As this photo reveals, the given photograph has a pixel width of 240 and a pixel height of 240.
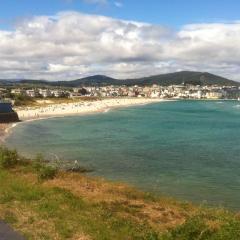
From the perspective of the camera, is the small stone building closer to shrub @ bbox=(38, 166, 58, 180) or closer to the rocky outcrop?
the rocky outcrop

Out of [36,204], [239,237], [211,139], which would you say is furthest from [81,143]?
[239,237]

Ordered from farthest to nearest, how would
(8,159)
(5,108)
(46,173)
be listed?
(5,108), (8,159), (46,173)

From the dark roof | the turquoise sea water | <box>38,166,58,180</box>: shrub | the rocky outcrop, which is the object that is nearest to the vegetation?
<box>38,166,58,180</box>: shrub

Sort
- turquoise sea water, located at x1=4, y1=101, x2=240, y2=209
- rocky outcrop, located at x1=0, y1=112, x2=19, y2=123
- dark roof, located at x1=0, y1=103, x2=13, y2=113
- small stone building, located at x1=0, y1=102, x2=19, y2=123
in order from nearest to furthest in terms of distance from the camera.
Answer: turquoise sea water, located at x1=4, y1=101, x2=240, y2=209 → dark roof, located at x1=0, y1=103, x2=13, y2=113 → small stone building, located at x1=0, y1=102, x2=19, y2=123 → rocky outcrop, located at x1=0, y1=112, x2=19, y2=123

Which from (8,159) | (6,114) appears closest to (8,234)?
(8,159)

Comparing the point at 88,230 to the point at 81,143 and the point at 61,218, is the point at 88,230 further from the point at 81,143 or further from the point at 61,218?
the point at 81,143

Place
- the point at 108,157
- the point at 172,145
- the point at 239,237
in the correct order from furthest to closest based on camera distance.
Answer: the point at 172,145 → the point at 108,157 → the point at 239,237

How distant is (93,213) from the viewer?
2069 cm

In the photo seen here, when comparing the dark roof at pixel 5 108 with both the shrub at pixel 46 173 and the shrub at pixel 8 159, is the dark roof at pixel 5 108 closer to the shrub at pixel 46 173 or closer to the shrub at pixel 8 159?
the shrub at pixel 8 159

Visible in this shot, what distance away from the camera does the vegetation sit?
55.3 feet

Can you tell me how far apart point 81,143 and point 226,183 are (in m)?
Result: 33.0

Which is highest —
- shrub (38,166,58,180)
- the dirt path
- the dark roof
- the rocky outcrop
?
the dirt path

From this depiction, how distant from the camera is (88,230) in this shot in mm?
17859

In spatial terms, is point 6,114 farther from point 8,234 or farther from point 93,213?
point 8,234
